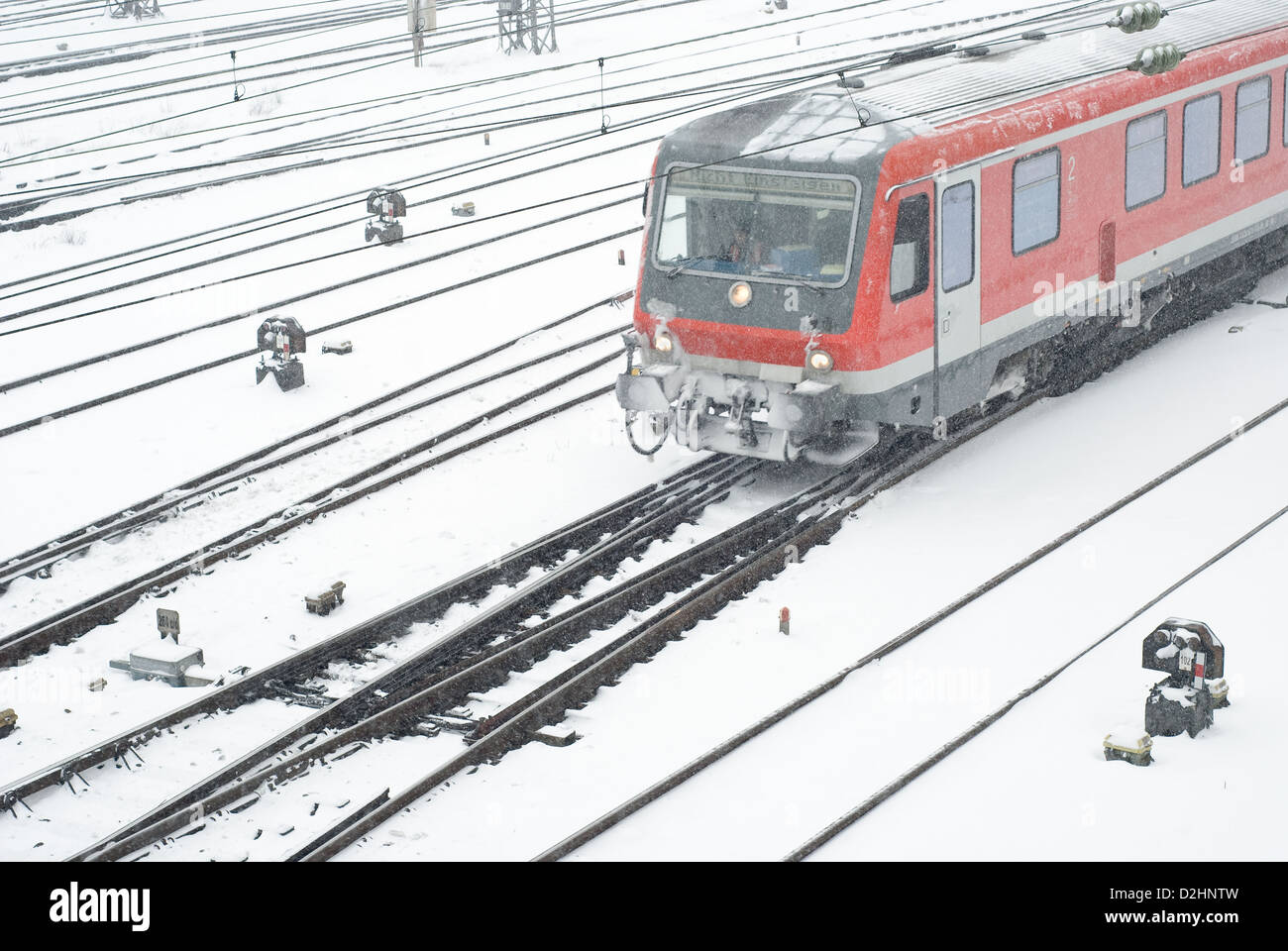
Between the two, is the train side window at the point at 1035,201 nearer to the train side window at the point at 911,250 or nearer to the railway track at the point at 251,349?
the train side window at the point at 911,250

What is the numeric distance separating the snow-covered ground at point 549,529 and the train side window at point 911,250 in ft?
5.56

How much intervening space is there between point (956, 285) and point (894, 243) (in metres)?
0.93

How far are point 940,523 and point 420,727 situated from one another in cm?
456

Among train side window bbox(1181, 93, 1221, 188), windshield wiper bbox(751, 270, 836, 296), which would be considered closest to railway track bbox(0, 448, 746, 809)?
windshield wiper bbox(751, 270, 836, 296)

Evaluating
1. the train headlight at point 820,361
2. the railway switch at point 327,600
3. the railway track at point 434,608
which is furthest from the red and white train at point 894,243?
the railway switch at point 327,600

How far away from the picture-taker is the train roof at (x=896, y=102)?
12.0 m

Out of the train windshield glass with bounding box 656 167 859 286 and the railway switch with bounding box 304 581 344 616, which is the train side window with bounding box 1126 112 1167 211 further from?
the railway switch with bounding box 304 581 344 616

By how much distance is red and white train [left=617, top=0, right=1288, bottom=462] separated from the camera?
11930mm

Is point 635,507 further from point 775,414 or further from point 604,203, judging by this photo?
point 604,203

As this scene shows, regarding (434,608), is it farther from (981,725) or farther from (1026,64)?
(1026,64)

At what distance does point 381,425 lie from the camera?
14.8 metres

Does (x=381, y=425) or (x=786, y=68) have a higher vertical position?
(x=786, y=68)
